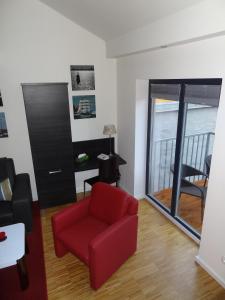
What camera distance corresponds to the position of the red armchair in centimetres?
222

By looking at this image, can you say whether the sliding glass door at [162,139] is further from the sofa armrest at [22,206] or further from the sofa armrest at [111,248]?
the sofa armrest at [22,206]

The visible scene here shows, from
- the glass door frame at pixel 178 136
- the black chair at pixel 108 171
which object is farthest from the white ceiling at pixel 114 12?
the black chair at pixel 108 171

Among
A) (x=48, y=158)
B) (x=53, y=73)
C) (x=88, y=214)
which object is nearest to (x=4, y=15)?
(x=53, y=73)

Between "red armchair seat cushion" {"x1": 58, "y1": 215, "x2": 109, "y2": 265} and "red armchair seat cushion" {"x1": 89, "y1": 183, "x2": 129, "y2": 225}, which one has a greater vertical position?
"red armchair seat cushion" {"x1": 89, "y1": 183, "x2": 129, "y2": 225}

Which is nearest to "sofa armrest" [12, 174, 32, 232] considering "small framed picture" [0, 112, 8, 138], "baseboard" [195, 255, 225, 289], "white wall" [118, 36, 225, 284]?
"small framed picture" [0, 112, 8, 138]

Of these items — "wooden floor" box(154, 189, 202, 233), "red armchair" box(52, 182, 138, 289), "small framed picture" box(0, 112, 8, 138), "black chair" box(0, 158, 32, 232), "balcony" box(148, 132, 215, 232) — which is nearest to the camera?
"red armchair" box(52, 182, 138, 289)

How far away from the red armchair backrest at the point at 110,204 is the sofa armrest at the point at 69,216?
0.32 feet

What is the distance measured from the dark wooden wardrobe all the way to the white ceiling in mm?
990

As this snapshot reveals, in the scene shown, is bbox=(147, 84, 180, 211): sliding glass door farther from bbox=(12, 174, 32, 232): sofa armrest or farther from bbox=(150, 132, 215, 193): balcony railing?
bbox=(12, 174, 32, 232): sofa armrest

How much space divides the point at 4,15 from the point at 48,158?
218cm

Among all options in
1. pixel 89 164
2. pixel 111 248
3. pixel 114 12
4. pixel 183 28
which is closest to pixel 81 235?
pixel 111 248

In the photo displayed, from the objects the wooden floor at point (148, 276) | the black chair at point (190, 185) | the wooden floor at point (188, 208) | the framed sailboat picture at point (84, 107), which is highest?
the framed sailboat picture at point (84, 107)

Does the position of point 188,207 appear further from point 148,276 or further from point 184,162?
point 148,276

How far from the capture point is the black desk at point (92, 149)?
383 cm
